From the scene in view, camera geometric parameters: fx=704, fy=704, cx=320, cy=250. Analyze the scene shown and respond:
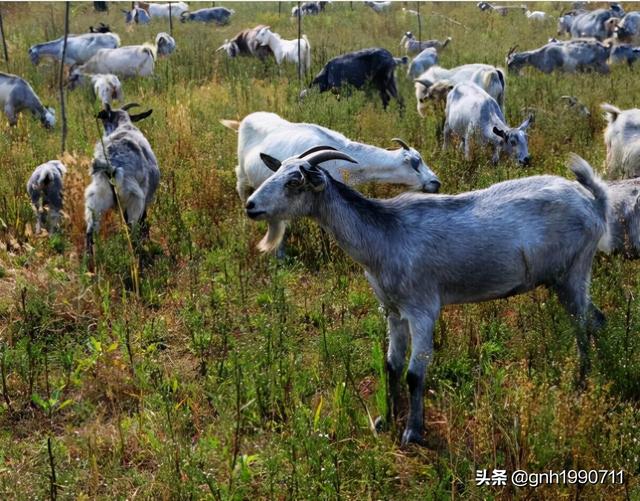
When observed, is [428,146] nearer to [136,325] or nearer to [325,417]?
[136,325]

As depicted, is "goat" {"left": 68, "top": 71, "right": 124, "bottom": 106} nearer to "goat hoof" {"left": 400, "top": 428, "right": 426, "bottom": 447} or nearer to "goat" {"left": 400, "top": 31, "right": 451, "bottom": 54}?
"goat" {"left": 400, "top": 31, "right": 451, "bottom": 54}

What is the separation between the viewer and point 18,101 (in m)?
11.4

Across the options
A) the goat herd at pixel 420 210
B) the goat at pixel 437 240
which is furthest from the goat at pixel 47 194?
the goat at pixel 437 240

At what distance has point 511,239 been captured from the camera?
4.02 meters

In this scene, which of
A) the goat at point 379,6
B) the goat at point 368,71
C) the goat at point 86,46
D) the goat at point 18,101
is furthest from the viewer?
the goat at point 379,6

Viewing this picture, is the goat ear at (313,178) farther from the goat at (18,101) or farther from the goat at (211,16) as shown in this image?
the goat at (211,16)

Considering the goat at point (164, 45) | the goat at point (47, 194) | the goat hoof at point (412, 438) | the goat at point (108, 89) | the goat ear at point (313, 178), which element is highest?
the goat ear at point (313, 178)

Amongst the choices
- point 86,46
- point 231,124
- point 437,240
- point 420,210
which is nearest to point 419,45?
point 86,46

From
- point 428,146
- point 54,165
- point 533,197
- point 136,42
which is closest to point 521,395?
point 533,197

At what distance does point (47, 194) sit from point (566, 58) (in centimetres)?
1437

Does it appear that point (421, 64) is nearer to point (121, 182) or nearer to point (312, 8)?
point (121, 182)

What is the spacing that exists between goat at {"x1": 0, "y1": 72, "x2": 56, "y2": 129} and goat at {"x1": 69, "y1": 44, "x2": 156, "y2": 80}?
5.32 m

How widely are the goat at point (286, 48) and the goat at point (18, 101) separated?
18.9 ft

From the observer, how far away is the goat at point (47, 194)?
6754mm
